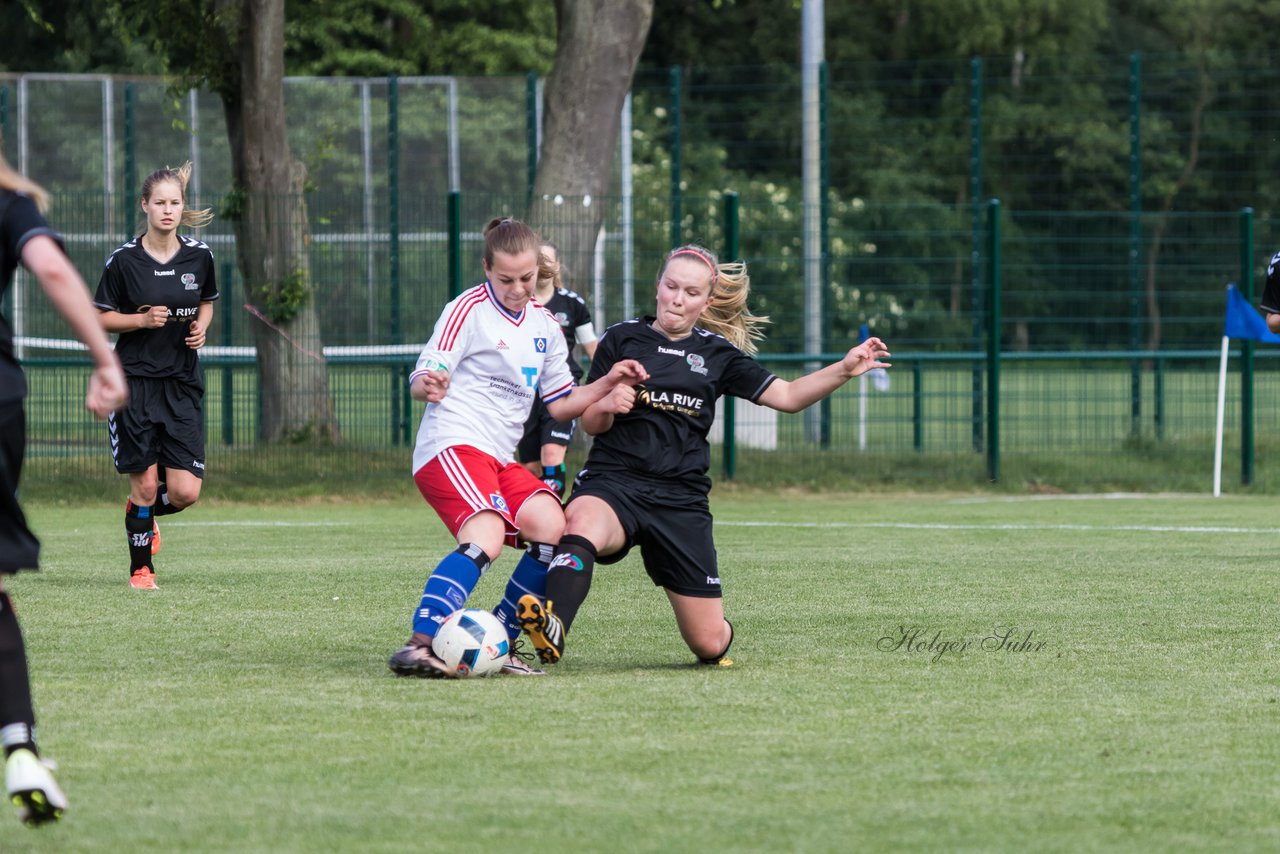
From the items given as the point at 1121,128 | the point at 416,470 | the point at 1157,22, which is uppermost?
the point at 1157,22

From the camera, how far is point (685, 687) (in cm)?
600

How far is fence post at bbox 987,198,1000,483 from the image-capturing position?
16078 mm

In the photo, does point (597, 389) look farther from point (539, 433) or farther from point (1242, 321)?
point (1242, 321)

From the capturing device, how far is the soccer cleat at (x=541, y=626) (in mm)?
6090

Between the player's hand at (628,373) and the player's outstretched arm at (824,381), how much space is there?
61 centimetres

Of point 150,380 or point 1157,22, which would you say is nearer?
point 150,380

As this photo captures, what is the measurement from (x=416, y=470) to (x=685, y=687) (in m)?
1.34

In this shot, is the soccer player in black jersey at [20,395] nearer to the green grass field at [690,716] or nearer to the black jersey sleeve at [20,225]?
the black jersey sleeve at [20,225]

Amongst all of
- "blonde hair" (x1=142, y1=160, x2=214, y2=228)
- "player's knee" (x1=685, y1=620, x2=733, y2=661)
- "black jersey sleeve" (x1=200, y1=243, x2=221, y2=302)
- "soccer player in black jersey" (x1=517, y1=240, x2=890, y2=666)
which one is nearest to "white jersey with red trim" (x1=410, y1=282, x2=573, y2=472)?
"soccer player in black jersey" (x1=517, y1=240, x2=890, y2=666)

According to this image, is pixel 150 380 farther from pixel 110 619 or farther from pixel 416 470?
pixel 416 470

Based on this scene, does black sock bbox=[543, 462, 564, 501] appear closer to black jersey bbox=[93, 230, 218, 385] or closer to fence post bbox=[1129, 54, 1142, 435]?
black jersey bbox=[93, 230, 218, 385]

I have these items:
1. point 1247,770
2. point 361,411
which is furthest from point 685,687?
point 361,411

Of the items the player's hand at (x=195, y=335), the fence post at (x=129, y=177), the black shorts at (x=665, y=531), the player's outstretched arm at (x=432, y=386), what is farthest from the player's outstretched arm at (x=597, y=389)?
the fence post at (x=129, y=177)

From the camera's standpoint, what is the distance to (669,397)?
6.61m
